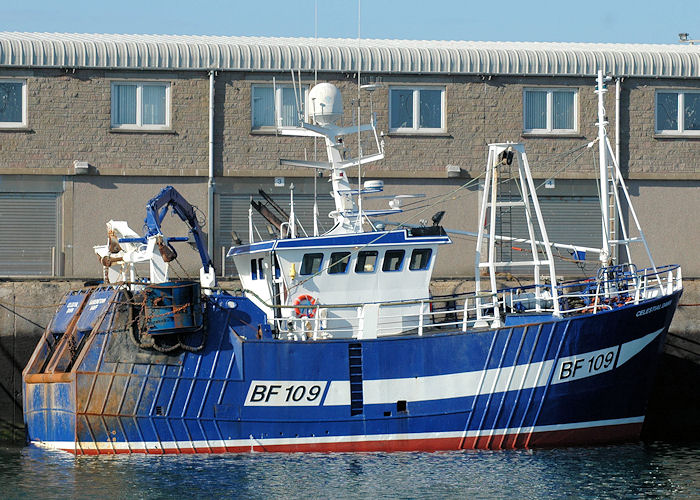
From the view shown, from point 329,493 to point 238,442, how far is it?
3.11 metres

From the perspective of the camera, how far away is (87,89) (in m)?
26.6

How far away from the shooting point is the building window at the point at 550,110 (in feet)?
90.6

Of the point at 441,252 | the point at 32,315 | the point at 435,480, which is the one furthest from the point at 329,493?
the point at 441,252

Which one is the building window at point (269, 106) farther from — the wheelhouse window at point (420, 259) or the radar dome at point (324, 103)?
the wheelhouse window at point (420, 259)

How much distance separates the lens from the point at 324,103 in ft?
69.8

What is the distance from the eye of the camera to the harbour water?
1714cm

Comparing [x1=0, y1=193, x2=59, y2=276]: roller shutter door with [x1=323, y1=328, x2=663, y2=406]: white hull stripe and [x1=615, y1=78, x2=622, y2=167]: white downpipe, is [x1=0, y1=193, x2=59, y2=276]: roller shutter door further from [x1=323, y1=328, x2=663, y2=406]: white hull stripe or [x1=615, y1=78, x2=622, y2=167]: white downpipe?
[x1=615, y1=78, x2=622, y2=167]: white downpipe

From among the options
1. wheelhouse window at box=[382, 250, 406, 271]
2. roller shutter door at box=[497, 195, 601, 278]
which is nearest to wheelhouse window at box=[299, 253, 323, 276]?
wheelhouse window at box=[382, 250, 406, 271]

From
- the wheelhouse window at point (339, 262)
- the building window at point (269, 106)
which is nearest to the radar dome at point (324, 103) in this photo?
the wheelhouse window at point (339, 262)

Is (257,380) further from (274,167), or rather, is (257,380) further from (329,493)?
(274,167)

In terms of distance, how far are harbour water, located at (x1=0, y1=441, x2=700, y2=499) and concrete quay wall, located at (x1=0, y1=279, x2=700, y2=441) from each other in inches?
116

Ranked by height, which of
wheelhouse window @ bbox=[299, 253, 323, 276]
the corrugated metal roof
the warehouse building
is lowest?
wheelhouse window @ bbox=[299, 253, 323, 276]

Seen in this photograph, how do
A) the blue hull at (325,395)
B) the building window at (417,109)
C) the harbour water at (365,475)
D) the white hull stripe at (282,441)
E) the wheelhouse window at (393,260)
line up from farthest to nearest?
the building window at (417,109) < the wheelhouse window at (393,260) < the white hull stripe at (282,441) < the blue hull at (325,395) < the harbour water at (365,475)

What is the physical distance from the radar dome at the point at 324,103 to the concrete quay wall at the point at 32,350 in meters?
4.60
